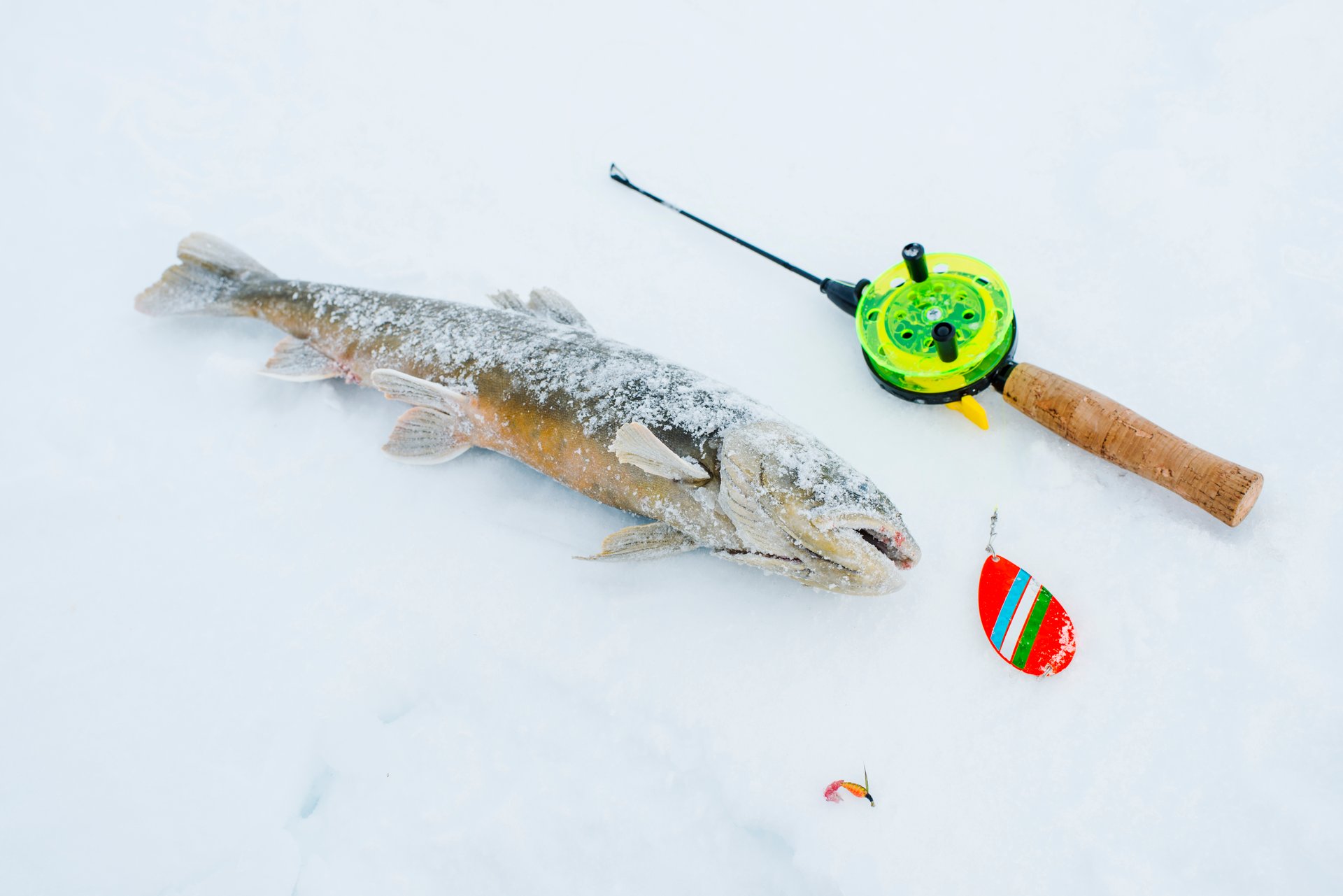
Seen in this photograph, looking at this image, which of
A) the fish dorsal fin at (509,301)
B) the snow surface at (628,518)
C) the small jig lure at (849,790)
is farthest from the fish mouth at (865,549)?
the fish dorsal fin at (509,301)

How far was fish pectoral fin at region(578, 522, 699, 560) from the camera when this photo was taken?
9.55 feet

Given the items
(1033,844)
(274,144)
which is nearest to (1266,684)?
(1033,844)

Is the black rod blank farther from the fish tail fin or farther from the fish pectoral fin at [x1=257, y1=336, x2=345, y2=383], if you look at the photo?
the fish tail fin

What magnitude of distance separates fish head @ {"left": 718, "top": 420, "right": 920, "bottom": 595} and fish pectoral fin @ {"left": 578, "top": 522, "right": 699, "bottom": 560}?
24cm

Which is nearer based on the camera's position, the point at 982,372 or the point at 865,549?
the point at 865,549

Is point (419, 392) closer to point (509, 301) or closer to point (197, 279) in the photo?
point (509, 301)

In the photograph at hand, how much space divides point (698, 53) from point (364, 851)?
12.3 ft

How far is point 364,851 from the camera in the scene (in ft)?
9.56

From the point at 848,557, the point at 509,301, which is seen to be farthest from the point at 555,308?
the point at 848,557

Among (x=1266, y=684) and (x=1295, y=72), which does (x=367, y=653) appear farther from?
(x=1295, y=72)

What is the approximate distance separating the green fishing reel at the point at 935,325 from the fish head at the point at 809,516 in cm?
53

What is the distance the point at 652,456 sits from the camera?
9.01 ft

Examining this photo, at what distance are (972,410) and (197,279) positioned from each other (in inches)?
132

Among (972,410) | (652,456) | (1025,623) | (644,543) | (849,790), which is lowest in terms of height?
(849,790)
